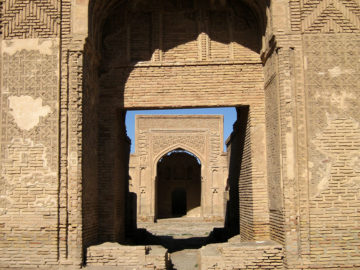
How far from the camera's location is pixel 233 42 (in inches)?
333

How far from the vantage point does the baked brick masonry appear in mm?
6863

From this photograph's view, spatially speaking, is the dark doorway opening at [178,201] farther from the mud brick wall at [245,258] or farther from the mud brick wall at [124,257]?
the mud brick wall at [245,258]

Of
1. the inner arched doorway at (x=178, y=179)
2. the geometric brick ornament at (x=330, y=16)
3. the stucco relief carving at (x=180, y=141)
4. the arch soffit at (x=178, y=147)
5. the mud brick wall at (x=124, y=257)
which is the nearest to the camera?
the mud brick wall at (x=124, y=257)

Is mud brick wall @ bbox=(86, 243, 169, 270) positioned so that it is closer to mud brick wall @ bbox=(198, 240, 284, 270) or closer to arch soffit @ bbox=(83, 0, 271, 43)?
mud brick wall @ bbox=(198, 240, 284, 270)

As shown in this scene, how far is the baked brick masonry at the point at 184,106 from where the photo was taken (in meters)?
6.86

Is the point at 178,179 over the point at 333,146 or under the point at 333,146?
under

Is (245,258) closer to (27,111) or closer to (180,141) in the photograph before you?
(27,111)

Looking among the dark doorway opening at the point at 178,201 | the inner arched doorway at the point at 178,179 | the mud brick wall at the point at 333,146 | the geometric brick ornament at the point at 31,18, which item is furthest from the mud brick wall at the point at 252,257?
the dark doorway opening at the point at 178,201

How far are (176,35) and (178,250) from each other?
517cm

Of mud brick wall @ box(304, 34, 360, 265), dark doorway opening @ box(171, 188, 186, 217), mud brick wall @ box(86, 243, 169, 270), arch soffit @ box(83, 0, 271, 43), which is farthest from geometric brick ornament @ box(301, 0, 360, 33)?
dark doorway opening @ box(171, 188, 186, 217)

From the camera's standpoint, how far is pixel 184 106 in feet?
27.1

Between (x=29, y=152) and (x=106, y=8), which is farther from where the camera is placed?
(x=106, y=8)

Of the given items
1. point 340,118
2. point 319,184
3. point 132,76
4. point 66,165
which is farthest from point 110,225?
point 340,118

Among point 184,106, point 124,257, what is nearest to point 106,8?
point 184,106
